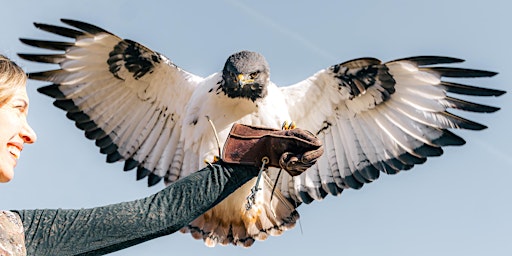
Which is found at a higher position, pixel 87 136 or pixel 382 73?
pixel 382 73

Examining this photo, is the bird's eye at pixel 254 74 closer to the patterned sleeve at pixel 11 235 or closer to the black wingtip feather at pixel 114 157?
the black wingtip feather at pixel 114 157

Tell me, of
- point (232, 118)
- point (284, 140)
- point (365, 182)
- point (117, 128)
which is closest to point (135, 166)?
point (117, 128)

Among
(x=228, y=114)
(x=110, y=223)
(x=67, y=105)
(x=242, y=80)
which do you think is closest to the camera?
(x=110, y=223)

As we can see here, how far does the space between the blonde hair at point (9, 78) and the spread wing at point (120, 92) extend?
5.57 meters

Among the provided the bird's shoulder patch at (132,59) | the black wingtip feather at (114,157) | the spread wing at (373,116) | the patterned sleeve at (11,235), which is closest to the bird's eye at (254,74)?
the spread wing at (373,116)

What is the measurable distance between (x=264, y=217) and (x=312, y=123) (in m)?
0.94

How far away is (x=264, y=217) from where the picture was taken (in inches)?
328

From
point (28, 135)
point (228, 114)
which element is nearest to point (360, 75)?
point (228, 114)

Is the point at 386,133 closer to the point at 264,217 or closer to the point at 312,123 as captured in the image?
the point at 312,123

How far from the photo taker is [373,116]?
853cm

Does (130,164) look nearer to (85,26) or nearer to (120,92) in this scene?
(120,92)

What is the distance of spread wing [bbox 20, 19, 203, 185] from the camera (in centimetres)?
854

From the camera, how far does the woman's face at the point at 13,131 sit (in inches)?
111

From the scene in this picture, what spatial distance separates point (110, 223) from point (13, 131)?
45 centimetres
